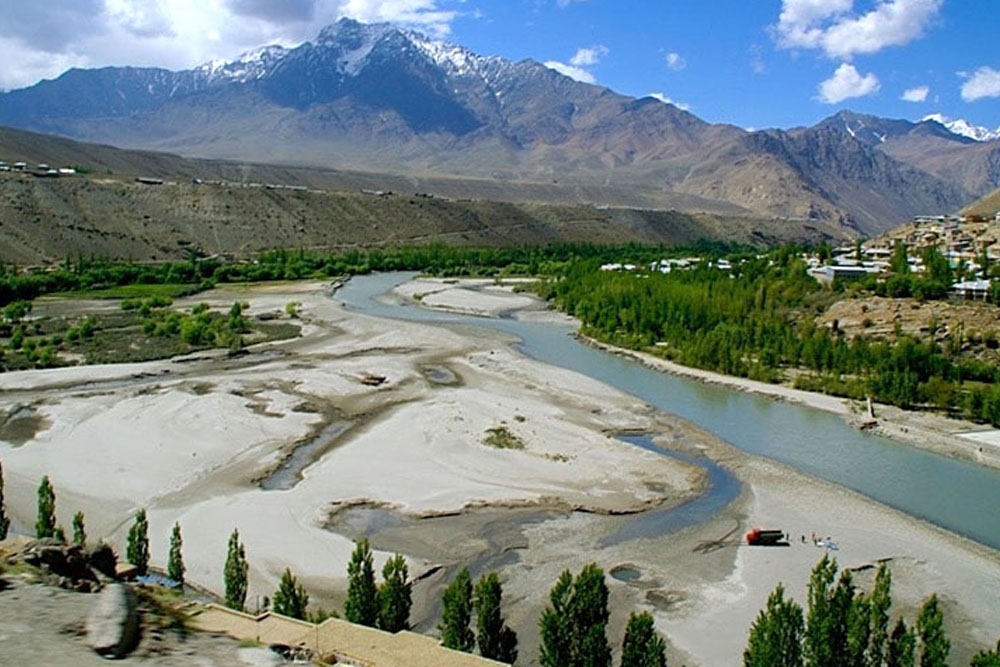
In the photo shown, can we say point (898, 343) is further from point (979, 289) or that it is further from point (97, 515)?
point (97, 515)

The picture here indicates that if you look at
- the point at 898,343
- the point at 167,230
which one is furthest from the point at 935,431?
the point at 167,230

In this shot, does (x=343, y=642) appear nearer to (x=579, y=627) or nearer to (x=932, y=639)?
(x=579, y=627)

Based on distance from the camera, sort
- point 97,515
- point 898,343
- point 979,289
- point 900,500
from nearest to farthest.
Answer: point 97,515 → point 900,500 → point 898,343 → point 979,289

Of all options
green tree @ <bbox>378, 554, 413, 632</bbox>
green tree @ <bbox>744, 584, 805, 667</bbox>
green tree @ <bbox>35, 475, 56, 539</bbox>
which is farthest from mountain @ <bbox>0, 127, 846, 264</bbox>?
green tree @ <bbox>744, 584, 805, 667</bbox>

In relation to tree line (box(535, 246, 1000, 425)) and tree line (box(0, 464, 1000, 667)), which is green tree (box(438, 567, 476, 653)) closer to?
tree line (box(0, 464, 1000, 667))

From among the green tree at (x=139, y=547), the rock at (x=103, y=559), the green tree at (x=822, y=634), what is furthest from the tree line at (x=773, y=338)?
the rock at (x=103, y=559)
